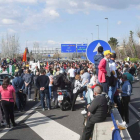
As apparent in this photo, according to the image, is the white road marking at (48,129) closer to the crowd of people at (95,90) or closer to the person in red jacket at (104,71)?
the crowd of people at (95,90)

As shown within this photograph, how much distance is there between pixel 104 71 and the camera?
22.9ft

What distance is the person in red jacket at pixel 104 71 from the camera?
273 inches

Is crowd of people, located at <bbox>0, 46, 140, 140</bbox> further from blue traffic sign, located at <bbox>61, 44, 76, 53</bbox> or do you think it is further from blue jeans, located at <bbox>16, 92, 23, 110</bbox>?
blue traffic sign, located at <bbox>61, 44, 76, 53</bbox>

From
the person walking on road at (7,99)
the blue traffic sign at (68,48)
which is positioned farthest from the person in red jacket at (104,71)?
the blue traffic sign at (68,48)

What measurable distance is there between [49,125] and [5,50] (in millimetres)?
58356

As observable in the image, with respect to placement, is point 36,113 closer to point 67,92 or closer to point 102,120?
point 67,92

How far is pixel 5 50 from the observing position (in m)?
64.9

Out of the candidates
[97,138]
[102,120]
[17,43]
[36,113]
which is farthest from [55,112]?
[17,43]

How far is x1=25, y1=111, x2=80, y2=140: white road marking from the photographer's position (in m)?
7.49

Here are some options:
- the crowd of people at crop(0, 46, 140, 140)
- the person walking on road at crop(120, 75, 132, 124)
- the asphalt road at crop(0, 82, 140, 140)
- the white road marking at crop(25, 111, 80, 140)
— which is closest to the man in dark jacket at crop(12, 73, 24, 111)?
the crowd of people at crop(0, 46, 140, 140)

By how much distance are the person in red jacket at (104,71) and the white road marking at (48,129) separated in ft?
5.60

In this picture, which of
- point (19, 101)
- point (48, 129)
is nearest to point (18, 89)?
point (19, 101)

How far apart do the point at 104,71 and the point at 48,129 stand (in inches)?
108

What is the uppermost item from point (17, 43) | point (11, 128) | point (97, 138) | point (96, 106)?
point (17, 43)
